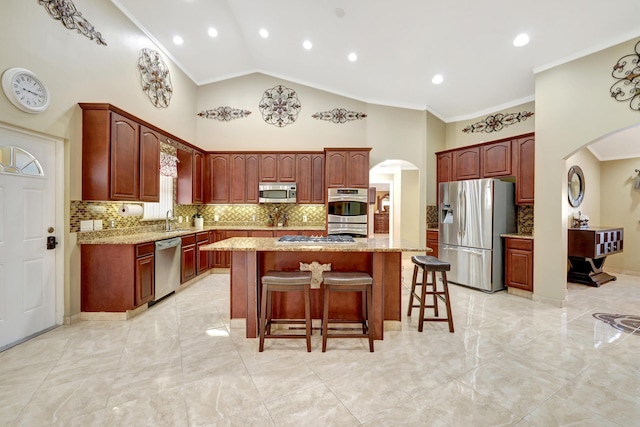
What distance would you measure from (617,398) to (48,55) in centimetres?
587

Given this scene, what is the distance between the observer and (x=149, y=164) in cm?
388

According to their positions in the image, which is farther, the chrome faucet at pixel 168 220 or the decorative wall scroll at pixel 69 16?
the chrome faucet at pixel 168 220

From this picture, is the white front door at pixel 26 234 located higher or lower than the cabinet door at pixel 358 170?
lower

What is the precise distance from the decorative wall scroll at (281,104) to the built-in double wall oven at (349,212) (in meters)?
2.14

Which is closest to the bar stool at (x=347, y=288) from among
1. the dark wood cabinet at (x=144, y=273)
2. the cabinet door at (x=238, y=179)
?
the dark wood cabinet at (x=144, y=273)

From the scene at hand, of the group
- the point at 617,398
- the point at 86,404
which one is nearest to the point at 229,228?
the point at 86,404

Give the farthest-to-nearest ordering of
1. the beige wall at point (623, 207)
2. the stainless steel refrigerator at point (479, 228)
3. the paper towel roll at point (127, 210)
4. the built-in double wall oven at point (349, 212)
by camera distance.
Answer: the beige wall at point (623, 207) → the built-in double wall oven at point (349, 212) → the stainless steel refrigerator at point (479, 228) → the paper towel roll at point (127, 210)

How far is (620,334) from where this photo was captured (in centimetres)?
288

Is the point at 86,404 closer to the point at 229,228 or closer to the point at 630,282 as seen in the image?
the point at 229,228

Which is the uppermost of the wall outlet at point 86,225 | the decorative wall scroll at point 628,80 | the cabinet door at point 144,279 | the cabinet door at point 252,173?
the decorative wall scroll at point 628,80

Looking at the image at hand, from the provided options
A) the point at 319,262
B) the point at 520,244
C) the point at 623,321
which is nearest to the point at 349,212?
the point at 319,262

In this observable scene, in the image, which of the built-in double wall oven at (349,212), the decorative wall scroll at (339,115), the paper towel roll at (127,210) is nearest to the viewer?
the paper towel roll at (127,210)

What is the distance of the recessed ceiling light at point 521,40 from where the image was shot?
132 inches

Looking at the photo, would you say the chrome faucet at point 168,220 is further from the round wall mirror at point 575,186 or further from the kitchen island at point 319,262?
the round wall mirror at point 575,186
